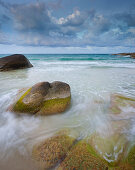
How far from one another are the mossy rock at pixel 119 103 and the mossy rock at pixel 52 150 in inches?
69.4

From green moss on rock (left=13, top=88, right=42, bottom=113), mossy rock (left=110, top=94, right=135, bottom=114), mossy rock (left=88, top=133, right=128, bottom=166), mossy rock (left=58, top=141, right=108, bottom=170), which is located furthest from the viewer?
mossy rock (left=110, top=94, right=135, bottom=114)

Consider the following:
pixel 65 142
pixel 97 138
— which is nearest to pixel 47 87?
pixel 65 142

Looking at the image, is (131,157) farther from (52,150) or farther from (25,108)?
(25,108)

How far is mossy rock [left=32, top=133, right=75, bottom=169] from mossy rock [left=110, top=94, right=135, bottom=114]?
1763mm

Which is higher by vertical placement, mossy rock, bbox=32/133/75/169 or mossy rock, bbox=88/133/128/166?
mossy rock, bbox=32/133/75/169

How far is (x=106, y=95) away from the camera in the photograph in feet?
13.3

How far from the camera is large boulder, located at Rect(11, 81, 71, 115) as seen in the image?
9.08ft

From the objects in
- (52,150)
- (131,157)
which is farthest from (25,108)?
(131,157)

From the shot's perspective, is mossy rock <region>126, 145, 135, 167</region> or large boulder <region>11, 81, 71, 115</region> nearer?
mossy rock <region>126, 145, 135, 167</region>

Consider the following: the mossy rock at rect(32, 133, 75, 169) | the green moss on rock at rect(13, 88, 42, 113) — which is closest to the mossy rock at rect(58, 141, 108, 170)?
the mossy rock at rect(32, 133, 75, 169)

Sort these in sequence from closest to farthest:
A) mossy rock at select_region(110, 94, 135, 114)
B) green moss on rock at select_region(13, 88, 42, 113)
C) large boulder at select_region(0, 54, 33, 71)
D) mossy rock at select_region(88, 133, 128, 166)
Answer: mossy rock at select_region(88, 133, 128, 166), green moss on rock at select_region(13, 88, 42, 113), mossy rock at select_region(110, 94, 135, 114), large boulder at select_region(0, 54, 33, 71)

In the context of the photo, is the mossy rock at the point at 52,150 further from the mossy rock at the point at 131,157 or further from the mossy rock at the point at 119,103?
the mossy rock at the point at 119,103

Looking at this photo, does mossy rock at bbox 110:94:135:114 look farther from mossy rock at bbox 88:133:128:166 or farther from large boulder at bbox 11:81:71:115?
large boulder at bbox 11:81:71:115

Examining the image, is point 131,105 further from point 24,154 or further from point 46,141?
point 24,154
